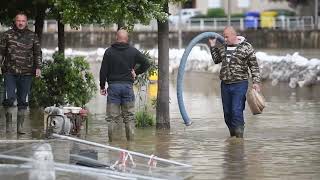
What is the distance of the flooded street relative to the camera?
414 inches

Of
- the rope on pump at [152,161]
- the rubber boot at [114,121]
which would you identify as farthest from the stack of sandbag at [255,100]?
the rope on pump at [152,161]

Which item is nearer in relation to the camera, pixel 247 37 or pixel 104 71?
pixel 104 71

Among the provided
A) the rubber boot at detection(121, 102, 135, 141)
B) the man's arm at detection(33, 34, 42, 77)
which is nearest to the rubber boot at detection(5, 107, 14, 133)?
the man's arm at detection(33, 34, 42, 77)

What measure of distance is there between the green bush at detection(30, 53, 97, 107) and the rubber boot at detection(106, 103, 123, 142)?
173 inches

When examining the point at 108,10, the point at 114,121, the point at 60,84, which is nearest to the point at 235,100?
the point at 114,121

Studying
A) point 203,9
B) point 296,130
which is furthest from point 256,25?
point 296,130

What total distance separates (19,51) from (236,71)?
10.5ft

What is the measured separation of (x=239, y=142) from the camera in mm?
13203

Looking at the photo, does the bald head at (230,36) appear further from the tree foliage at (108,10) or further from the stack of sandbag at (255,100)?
the tree foliage at (108,10)

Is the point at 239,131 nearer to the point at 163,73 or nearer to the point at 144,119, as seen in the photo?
the point at 163,73

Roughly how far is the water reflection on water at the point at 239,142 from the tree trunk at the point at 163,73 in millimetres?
295

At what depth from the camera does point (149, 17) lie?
13656 millimetres

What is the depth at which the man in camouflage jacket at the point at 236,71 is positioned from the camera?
44.1ft

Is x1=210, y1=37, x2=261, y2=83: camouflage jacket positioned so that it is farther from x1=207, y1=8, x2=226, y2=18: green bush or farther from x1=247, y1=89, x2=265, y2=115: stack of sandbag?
x1=207, y1=8, x2=226, y2=18: green bush
